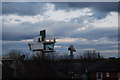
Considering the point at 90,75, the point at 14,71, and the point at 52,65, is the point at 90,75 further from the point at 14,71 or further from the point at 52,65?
the point at 14,71

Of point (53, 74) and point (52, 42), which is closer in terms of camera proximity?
point (53, 74)

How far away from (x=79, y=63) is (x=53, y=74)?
25.9 metres

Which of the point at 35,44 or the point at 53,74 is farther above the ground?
the point at 35,44

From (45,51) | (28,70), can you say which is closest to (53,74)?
(28,70)

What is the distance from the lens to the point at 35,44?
197 ft

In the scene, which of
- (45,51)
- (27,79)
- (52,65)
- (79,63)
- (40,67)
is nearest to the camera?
(27,79)

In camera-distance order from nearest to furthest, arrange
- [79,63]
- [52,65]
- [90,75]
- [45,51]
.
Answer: [90,75] < [52,65] < [45,51] < [79,63]

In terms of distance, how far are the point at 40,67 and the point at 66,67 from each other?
11839 mm

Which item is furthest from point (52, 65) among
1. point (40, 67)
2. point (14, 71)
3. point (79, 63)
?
point (79, 63)

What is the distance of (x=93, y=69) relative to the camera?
41.2m

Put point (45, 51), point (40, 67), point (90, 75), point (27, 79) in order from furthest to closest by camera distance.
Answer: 1. point (45, 51)
2. point (40, 67)
3. point (90, 75)
4. point (27, 79)

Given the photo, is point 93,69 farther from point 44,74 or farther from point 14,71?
point 14,71

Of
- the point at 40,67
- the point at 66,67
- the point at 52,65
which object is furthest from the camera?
the point at 66,67

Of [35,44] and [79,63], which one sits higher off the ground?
[35,44]
